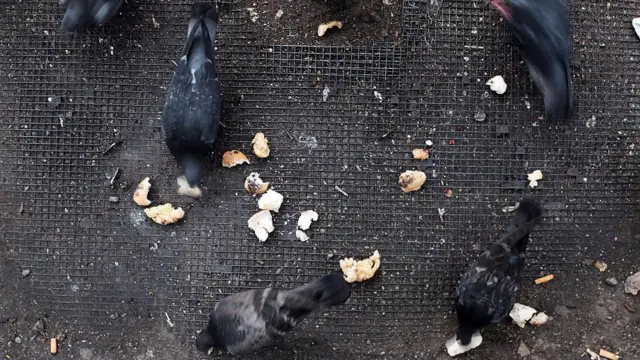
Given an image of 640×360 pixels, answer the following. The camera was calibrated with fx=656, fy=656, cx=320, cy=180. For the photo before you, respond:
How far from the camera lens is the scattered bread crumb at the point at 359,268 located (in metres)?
2.67

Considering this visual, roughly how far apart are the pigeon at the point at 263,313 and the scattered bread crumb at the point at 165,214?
0.41m

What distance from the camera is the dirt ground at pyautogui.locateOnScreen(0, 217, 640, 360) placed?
2.72 meters

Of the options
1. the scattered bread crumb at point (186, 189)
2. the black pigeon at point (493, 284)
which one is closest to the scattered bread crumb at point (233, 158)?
the scattered bread crumb at point (186, 189)

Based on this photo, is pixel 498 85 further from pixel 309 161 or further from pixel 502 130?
pixel 309 161

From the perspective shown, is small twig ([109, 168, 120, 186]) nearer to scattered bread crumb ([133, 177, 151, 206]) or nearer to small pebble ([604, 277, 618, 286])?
scattered bread crumb ([133, 177, 151, 206])

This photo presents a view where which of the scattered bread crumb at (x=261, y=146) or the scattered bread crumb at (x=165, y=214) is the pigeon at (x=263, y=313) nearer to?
the scattered bread crumb at (x=165, y=214)

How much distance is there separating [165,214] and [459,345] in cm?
131

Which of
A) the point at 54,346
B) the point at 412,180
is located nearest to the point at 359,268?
the point at 412,180

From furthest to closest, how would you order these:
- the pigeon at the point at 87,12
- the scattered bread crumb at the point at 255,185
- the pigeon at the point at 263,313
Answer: the scattered bread crumb at the point at 255,185, the pigeon at the point at 87,12, the pigeon at the point at 263,313

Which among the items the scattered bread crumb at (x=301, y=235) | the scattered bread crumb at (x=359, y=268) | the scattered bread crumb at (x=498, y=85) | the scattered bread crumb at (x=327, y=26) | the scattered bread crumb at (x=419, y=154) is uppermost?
the scattered bread crumb at (x=327, y=26)

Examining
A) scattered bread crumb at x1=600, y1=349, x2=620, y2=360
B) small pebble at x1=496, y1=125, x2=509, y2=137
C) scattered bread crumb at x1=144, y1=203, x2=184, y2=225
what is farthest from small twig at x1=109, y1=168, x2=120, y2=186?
scattered bread crumb at x1=600, y1=349, x2=620, y2=360

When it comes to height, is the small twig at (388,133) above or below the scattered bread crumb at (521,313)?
above

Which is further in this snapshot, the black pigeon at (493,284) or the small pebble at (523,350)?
the small pebble at (523,350)

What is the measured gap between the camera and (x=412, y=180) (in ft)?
8.81
